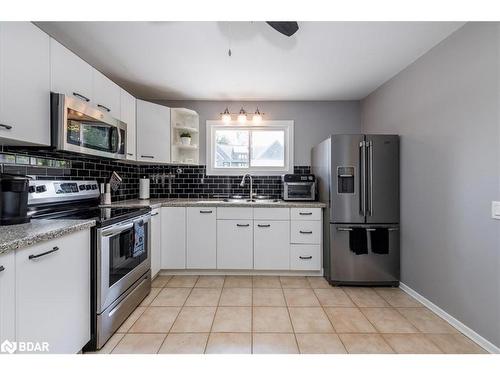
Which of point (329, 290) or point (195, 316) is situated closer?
point (195, 316)

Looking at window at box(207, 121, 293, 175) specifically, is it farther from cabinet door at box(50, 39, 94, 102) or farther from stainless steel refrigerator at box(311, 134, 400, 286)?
cabinet door at box(50, 39, 94, 102)

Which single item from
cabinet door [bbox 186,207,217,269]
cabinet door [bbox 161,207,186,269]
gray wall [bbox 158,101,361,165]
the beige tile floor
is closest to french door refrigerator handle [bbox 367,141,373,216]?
the beige tile floor

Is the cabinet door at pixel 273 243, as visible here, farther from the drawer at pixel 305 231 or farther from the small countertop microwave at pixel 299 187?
the small countertop microwave at pixel 299 187

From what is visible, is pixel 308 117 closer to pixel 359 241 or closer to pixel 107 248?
pixel 359 241

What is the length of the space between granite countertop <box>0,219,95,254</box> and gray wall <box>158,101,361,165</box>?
7.33 feet

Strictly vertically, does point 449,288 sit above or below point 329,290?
above

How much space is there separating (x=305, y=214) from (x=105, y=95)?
2342 mm

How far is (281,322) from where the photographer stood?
199cm

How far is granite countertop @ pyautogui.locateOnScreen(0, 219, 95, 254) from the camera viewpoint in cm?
105

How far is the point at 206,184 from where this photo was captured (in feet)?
11.8

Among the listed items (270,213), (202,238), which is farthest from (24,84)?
(270,213)
